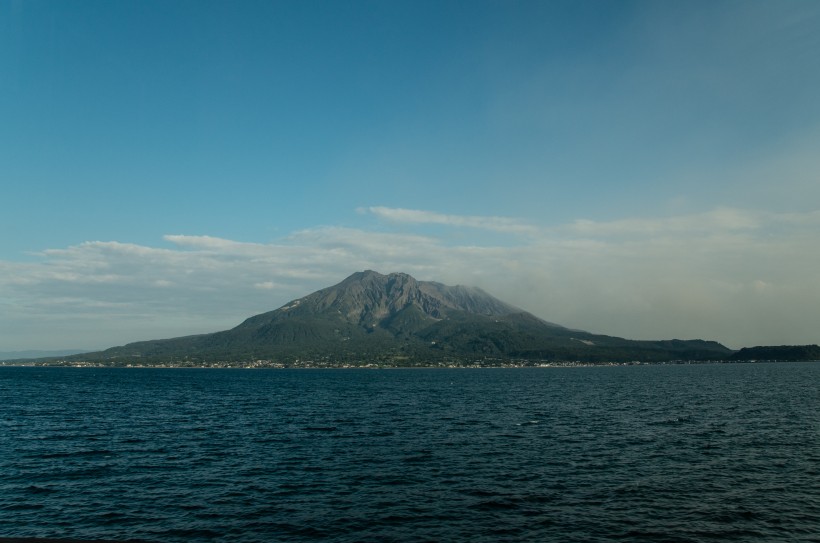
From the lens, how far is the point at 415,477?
175 feet

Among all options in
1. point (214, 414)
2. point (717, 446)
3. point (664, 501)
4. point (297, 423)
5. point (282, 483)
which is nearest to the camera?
point (664, 501)

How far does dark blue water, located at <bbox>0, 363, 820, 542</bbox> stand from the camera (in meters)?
39.2

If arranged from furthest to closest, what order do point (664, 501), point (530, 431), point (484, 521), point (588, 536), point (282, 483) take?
point (530, 431) → point (282, 483) → point (664, 501) → point (484, 521) → point (588, 536)

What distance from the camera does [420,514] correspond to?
137ft

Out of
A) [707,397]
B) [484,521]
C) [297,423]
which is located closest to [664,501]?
[484,521]

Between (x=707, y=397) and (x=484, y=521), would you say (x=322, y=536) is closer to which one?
(x=484, y=521)

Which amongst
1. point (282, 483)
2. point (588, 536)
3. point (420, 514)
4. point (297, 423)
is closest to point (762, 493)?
point (588, 536)

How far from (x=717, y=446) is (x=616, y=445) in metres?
12.8

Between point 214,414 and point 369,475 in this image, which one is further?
point 214,414

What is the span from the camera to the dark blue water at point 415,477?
39.2m

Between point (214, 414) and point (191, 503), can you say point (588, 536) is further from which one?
point (214, 414)

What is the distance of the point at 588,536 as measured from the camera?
37250 millimetres

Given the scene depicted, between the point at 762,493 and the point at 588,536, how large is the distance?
21953 mm

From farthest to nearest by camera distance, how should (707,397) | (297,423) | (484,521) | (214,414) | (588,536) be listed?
(707,397), (214,414), (297,423), (484,521), (588,536)
